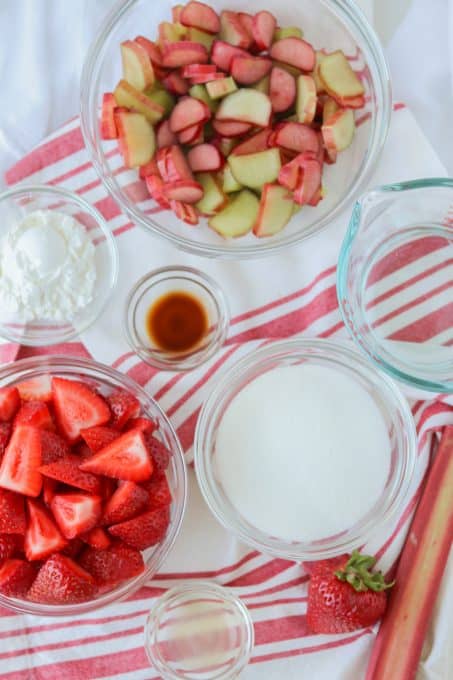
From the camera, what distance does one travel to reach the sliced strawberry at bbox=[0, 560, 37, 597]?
1314 mm

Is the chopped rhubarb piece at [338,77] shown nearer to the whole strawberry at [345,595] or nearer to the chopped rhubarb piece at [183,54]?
the chopped rhubarb piece at [183,54]

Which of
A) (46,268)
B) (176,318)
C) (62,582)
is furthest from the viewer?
(176,318)

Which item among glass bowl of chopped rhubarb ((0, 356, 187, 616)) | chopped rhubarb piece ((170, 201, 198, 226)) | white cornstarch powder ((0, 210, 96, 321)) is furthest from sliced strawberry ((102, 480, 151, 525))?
chopped rhubarb piece ((170, 201, 198, 226))

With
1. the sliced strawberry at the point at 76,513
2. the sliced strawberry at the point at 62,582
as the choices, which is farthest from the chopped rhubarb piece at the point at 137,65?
the sliced strawberry at the point at 62,582

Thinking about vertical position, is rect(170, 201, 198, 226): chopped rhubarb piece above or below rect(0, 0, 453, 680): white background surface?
below

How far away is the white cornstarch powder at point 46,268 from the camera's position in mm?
1414

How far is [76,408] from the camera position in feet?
4.50

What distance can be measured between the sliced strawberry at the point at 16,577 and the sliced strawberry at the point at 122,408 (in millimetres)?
270

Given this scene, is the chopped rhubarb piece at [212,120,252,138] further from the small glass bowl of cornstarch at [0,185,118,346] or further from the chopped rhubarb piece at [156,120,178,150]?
the small glass bowl of cornstarch at [0,185,118,346]

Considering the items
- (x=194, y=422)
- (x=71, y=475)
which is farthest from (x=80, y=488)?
(x=194, y=422)

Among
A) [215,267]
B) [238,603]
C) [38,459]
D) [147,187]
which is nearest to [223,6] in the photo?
[147,187]

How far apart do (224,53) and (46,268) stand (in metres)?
0.47

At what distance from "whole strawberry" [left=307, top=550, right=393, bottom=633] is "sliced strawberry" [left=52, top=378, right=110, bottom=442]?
468 millimetres

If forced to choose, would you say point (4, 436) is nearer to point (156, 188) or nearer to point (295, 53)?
point (156, 188)
